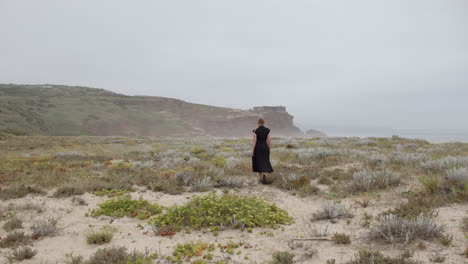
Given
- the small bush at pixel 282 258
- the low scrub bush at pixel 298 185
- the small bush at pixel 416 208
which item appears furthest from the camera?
the low scrub bush at pixel 298 185

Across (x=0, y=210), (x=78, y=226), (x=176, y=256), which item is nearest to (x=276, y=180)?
(x=176, y=256)

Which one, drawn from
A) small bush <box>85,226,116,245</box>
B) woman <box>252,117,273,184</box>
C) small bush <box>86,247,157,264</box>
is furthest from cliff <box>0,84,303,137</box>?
small bush <box>86,247,157,264</box>

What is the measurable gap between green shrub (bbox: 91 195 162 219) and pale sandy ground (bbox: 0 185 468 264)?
20cm

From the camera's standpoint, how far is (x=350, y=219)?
5.43 metres

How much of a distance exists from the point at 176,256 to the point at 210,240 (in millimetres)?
813

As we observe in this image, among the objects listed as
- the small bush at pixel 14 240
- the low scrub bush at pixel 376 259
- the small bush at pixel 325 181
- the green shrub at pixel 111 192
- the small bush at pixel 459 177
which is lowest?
the small bush at pixel 14 240

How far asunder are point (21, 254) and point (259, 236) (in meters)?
4.03

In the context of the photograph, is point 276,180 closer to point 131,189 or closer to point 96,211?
point 131,189

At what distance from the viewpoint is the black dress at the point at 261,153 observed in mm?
8891

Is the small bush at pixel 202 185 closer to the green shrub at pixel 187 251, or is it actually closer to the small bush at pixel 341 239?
the green shrub at pixel 187 251

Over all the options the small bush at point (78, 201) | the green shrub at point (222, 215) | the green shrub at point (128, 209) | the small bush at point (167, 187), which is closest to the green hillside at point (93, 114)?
the small bush at point (78, 201)

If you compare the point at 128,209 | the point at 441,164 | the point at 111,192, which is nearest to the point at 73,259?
the point at 128,209

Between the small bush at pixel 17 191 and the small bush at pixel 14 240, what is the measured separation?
3.09 metres

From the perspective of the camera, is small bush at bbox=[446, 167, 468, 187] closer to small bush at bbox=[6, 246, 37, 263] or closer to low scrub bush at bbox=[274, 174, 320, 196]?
low scrub bush at bbox=[274, 174, 320, 196]
